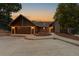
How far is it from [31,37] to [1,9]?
2.24ft

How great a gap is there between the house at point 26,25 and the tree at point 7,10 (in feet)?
0.38

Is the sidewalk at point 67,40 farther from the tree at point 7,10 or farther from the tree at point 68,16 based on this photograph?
the tree at point 7,10

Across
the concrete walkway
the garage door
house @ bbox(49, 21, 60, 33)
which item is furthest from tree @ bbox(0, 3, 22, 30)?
house @ bbox(49, 21, 60, 33)

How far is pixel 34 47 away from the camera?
4344 mm

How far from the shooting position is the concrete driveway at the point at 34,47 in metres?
4.23

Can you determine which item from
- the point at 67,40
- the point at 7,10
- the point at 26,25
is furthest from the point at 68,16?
the point at 7,10

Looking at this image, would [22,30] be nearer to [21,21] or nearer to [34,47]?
[21,21]

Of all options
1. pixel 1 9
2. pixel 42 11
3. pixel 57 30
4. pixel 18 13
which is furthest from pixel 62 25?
pixel 1 9

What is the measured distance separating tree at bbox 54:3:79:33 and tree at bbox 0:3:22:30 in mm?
680

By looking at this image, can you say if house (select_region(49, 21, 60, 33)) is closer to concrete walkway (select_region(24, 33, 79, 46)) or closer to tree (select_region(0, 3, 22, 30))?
concrete walkway (select_region(24, 33, 79, 46))

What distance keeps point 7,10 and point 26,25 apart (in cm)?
40

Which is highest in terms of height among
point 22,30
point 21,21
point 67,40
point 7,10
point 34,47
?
point 7,10

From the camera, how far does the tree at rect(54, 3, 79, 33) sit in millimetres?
4330

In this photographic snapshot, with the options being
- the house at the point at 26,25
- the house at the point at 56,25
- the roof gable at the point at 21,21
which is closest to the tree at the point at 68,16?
the house at the point at 56,25
